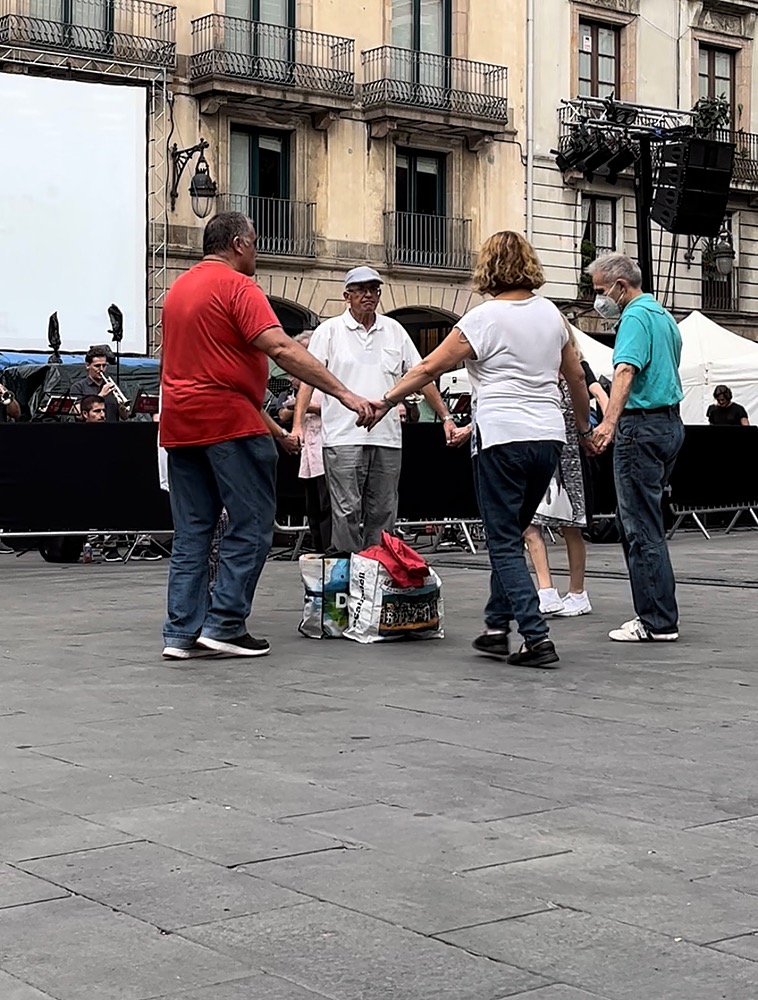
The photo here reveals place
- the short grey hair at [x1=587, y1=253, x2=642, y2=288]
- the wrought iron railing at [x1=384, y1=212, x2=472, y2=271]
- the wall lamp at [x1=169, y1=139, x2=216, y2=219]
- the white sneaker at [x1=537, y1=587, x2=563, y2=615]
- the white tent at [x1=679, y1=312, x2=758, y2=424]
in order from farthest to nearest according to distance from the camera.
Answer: the wrought iron railing at [x1=384, y1=212, x2=472, y2=271], the wall lamp at [x1=169, y1=139, x2=216, y2=219], the white tent at [x1=679, y1=312, x2=758, y2=424], the white sneaker at [x1=537, y1=587, x2=563, y2=615], the short grey hair at [x1=587, y1=253, x2=642, y2=288]

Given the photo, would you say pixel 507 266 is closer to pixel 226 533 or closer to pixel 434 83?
pixel 226 533

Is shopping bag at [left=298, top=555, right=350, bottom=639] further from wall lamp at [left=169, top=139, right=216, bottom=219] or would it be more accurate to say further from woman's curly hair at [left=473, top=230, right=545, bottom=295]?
wall lamp at [left=169, top=139, right=216, bottom=219]

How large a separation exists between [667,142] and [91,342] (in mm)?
13795

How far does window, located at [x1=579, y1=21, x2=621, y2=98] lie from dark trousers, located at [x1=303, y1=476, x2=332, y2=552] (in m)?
27.2

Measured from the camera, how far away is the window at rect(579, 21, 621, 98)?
37.3m

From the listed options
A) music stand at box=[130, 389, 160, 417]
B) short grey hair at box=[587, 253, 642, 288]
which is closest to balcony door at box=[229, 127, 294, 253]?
music stand at box=[130, 389, 160, 417]

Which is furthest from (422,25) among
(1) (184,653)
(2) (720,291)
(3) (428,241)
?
(1) (184,653)

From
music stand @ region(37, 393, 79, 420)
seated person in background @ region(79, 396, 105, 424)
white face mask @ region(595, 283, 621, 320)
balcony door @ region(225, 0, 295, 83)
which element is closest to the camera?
white face mask @ region(595, 283, 621, 320)

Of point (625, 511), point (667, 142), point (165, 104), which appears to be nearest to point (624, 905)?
point (625, 511)

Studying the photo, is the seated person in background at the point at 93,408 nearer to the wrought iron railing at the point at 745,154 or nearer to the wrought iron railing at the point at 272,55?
the wrought iron railing at the point at 272,55

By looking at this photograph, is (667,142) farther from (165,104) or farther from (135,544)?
(165,104)

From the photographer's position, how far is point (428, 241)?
116ft

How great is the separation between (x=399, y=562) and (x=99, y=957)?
5005mm

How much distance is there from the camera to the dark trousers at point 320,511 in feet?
35.8
